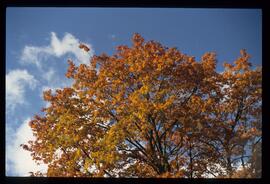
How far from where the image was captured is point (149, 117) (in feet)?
16.1

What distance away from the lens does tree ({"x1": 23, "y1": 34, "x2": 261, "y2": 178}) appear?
4.90 m

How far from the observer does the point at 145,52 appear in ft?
17.4

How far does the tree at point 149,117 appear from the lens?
16.1 feet

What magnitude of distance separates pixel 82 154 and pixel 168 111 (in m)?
1.51

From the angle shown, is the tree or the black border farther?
the tree

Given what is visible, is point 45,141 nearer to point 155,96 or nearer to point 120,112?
point 120,112
